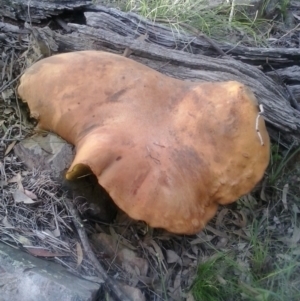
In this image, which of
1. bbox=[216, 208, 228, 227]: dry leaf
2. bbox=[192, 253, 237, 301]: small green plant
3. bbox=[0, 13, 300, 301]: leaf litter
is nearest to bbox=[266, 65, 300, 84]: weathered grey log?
bbox=[0, 13, 300, 301]: leaf litter

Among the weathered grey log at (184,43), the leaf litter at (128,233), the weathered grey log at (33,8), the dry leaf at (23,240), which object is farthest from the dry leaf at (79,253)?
the weathered grey log at (33,8)

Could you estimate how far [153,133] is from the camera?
85.6 inches

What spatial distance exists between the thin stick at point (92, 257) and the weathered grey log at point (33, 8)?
1.21 meters

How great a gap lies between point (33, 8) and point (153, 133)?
4.39 ft

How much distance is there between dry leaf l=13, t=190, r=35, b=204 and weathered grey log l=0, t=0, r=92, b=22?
1132mm

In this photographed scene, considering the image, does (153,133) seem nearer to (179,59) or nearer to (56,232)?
(56,232)

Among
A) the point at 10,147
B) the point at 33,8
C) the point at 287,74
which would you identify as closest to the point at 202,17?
the point at 287,74

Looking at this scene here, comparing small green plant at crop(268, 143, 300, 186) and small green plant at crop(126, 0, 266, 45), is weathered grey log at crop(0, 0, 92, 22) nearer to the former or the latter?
small green plant at crop(126, 0, 266, 45)

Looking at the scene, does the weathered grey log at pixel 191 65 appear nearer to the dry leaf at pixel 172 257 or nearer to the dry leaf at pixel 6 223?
the dry leaf at pixel 172 257

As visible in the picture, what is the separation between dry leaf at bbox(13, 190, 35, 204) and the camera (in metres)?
2.43

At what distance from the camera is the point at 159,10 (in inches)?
147

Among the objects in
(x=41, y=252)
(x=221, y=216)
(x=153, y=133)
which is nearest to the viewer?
(x=153, y=133)

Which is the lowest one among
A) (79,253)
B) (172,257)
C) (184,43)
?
(172,257)

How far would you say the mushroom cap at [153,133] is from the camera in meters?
2.07
